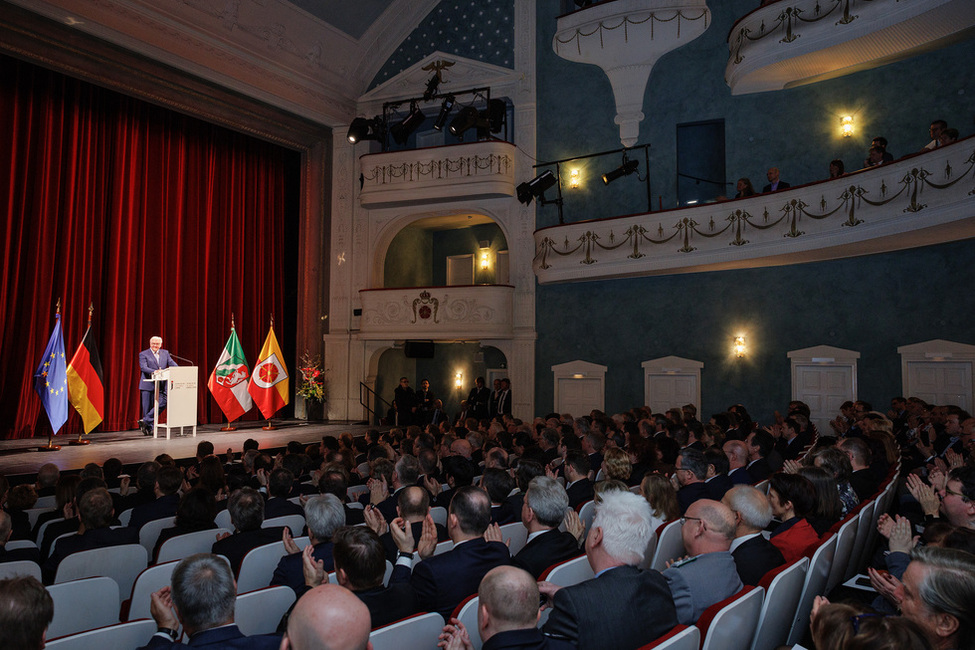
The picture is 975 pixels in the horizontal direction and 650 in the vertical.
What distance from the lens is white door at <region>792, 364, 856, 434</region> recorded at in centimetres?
1152

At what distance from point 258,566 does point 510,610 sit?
1851 millimetres

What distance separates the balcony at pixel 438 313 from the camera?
46.4 ft

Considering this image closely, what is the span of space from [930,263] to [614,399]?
18.8 feet

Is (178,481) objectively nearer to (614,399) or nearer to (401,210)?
(614,399)

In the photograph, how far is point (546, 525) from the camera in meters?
3.31

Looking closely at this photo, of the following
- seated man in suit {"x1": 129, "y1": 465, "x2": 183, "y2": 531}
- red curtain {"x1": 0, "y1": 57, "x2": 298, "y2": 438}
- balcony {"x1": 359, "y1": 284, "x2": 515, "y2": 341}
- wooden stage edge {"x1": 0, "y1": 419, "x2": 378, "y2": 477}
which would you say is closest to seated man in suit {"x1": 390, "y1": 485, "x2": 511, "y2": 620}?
seated man in suit {"x1": 129, "y1": 465, "x2": 183, "y2": 531}

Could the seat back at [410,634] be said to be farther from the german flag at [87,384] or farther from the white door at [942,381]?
the white door at [942,381]

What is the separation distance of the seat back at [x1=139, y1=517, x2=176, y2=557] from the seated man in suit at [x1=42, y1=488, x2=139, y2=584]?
303 millimetres

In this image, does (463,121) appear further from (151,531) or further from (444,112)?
(151,531)

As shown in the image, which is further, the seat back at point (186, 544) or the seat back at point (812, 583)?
the seat back at point (186, 544)

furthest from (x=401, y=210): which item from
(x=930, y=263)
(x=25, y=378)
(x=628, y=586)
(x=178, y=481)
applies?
(x=628, y=586)

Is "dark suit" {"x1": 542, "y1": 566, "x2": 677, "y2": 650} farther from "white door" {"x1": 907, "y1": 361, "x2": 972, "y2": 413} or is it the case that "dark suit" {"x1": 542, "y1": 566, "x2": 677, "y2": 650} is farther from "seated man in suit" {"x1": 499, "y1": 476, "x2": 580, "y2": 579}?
"white door" {"x1": 907, "y1": 361, "x2": 972, "y2": 413}

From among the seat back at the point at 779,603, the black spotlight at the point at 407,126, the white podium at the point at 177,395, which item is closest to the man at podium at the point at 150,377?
the white podium at the point at 177,395

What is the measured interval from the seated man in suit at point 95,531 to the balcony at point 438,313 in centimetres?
1052
